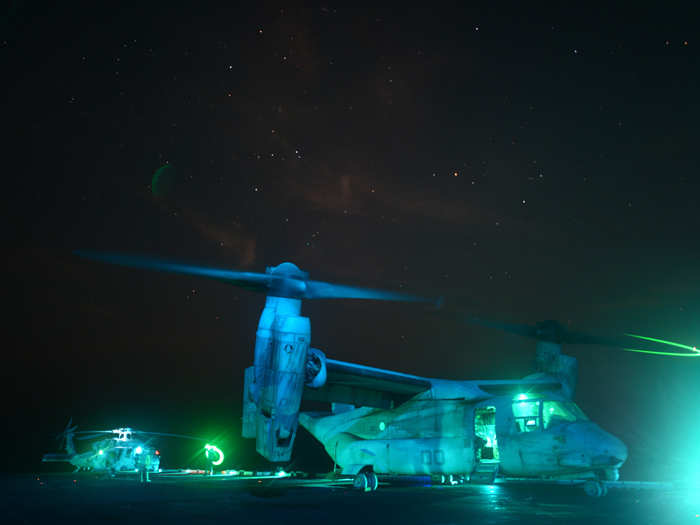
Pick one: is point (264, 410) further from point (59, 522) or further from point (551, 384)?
point (551, 384)

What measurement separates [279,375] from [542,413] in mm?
9855

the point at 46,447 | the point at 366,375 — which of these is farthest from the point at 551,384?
the point at 46,447

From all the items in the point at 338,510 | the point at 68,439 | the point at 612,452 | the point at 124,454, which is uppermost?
the point at 68,439

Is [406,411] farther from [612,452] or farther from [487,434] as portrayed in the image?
[612,452]

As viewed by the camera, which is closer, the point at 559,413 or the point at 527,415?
the point at 559,413

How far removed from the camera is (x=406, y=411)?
75.5 ft

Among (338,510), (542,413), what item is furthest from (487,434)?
(338,510)

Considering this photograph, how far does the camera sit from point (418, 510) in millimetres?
14094

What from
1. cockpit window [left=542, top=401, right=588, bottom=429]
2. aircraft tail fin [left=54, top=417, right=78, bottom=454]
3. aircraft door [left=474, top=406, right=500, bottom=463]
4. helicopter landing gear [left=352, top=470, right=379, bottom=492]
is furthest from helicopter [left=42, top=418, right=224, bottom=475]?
cockpit window [left=542, top=401, right=588, bottom=429]

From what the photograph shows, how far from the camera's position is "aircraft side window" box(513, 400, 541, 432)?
2077 cm

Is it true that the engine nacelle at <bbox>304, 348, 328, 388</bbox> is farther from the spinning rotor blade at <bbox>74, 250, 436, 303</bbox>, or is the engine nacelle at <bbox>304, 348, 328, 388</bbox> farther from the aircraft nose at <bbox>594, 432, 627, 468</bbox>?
the aircraft nose at <bbox>594, 432, 627, 468</bbox>

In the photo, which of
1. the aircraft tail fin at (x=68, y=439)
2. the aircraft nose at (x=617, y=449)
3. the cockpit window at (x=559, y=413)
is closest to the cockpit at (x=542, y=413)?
the cockpit window at (x=559, y=413)

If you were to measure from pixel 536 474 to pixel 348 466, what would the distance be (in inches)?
279

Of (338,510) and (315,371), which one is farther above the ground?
(315,371)
